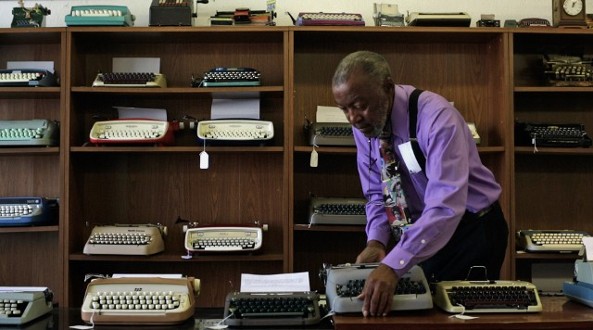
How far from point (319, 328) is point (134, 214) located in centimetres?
248

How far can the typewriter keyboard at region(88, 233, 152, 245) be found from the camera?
3631 mm

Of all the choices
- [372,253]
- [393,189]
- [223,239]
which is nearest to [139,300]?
[372,253]

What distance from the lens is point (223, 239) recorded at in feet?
12.1

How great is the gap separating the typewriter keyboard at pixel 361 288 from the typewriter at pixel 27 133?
241 cm

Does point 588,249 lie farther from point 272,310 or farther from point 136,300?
point 136,300

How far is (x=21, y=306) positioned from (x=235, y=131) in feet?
6.10

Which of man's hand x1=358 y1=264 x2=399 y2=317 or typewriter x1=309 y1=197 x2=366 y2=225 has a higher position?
typewriter x1=309 y1=197 x2=366 y2=225

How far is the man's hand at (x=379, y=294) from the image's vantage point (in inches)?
71.5

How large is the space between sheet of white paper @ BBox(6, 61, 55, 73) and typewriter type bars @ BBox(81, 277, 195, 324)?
95.9 inches

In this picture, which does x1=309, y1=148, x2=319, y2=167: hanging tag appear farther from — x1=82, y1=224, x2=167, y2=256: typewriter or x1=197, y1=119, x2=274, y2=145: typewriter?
x1=82, y1=224, x2=167, y2=256: typewriter

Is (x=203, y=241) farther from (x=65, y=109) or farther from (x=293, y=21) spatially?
(x=293, y=21)

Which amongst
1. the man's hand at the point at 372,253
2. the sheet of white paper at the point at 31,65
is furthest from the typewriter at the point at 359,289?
the sheet of white paper at the point at 31,65

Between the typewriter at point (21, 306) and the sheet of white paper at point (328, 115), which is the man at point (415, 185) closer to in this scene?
the typewriter at point (21, 306)

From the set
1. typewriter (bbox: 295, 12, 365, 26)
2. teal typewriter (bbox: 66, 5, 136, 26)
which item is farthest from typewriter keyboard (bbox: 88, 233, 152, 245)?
typewriter (bbox: 295, 12, 365, 26)
